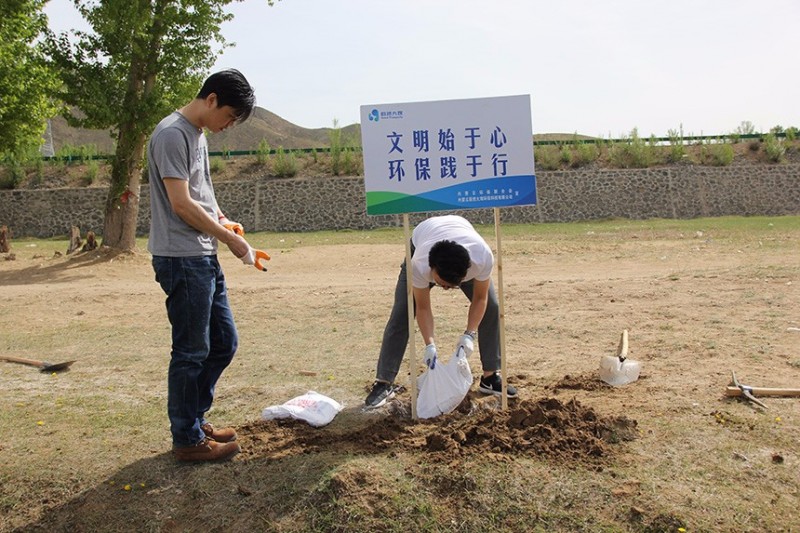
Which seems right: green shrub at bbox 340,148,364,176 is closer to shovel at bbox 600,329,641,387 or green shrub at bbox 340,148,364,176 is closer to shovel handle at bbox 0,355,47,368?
shovel handle at bbox 0,355,47,368

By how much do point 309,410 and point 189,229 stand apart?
1.53 m

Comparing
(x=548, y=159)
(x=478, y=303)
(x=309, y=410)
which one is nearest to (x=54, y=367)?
(x=309, y=410)

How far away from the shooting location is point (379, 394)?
507 cm

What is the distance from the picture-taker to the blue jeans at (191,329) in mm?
3859

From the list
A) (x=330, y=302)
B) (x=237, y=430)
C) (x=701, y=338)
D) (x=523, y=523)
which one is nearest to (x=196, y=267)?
(x=237, y=430)

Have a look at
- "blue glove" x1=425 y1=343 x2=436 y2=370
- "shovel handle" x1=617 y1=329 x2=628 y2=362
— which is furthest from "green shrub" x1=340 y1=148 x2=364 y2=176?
"blue glove" x1=425 y1=343 x2=436 y2=370

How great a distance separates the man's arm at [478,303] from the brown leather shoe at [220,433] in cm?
158

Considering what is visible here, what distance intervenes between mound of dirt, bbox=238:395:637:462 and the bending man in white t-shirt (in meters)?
0.40

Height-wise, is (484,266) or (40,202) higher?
(40,202)

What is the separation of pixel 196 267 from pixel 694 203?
27213 mm

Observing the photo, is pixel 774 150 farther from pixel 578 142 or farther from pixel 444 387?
pixel 444 387

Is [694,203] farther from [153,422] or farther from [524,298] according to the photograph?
[153,422]

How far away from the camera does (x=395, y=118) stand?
4594mm

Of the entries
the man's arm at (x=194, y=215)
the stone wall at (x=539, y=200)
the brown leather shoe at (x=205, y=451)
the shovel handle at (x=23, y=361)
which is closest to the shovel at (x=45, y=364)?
the shovel handle at (x=23, y=361)
